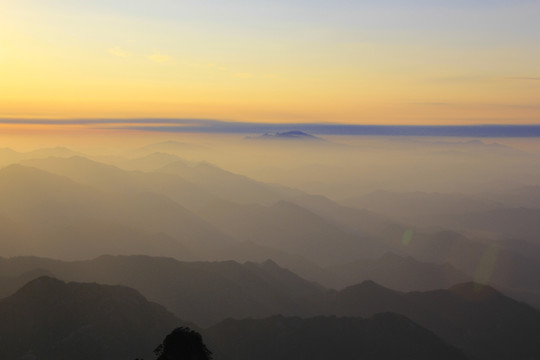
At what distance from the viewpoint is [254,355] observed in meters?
152

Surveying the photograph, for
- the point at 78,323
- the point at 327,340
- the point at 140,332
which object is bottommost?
the point at 327,340

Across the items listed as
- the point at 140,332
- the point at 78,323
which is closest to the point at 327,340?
the point at 140,332

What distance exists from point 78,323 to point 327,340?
81.3 metres

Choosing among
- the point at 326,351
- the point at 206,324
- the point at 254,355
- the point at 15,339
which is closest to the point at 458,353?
the point at 326,351

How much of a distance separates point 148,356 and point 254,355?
34.8m

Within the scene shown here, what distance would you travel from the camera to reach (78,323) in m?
139

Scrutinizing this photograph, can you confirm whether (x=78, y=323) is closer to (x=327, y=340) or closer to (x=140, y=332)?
(x=140, y=332)

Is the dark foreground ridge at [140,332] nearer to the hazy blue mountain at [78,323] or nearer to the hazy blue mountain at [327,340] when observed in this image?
the hazy blue mountain at [327,340]

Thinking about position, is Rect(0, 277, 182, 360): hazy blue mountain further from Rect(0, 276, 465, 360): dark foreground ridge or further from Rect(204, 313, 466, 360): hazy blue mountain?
Rect(204, 313, 466, 360): hazy blue mountain

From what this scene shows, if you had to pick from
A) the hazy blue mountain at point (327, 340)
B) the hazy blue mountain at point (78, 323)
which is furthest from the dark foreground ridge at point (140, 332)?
the hazy blue mountain at point (78, 323)

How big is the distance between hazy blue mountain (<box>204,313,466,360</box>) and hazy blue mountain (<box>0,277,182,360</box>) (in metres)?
21.5

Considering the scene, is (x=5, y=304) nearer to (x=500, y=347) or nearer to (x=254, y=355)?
(x=254, y=355)

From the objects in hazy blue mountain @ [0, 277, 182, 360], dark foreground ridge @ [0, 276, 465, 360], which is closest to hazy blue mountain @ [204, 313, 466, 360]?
dark foreground ridge @ [0, 276, 465, 360]

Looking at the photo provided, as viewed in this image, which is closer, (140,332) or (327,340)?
(140,332)
